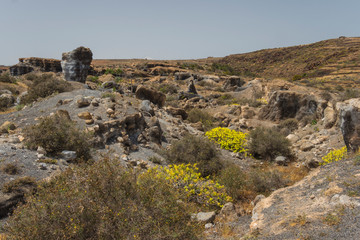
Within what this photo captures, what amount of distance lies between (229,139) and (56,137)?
7.37 metres

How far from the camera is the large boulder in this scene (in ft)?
71.5

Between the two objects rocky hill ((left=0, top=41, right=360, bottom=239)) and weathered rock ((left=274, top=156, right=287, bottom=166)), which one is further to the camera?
weathered rock ((left=274, top=156, right=287, bottom=166))

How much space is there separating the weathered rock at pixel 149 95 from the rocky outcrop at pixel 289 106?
6620 millimetres

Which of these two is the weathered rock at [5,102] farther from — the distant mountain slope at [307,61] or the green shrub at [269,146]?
the distant mountain slope at [307,61]

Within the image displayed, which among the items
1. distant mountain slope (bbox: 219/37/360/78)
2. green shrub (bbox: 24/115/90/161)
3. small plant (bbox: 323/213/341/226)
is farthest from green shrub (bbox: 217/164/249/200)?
distant mountain slope (bbox: 219/37/360/78)

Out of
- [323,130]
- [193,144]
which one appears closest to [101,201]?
[193,144]

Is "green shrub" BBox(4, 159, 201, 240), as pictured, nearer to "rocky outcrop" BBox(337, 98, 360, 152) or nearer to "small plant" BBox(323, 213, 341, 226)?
"small plant" BBox(323, 213, 341, 226)

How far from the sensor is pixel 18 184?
5055 mm

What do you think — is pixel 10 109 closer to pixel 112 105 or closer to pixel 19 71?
pixel 112 105

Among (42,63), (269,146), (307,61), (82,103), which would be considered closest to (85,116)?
(82,103)

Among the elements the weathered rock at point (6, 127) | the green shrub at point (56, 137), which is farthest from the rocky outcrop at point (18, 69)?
the green shrub at point (56, 137)

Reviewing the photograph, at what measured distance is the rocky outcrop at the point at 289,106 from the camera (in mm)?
14281

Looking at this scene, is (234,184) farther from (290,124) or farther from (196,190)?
(290,124)

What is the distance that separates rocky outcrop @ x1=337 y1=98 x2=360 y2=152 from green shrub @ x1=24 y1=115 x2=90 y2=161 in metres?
7.22
